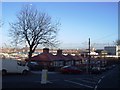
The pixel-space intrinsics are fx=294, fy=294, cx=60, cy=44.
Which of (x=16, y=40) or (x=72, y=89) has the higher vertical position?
(x=16, y=40)

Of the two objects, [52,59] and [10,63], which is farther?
[52,59]

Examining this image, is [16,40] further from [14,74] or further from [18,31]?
[14,74]

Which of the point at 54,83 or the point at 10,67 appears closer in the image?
the point at 54,83

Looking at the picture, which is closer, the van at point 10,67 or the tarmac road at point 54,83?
the tarmac road at point 54,83

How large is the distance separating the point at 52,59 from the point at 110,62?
6643 centimetres

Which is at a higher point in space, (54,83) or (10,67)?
(10,67)

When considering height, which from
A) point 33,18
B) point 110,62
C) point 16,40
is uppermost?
point 33,18

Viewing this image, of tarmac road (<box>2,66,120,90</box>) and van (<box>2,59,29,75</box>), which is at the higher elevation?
van (<box>2,59,29,75</box>)

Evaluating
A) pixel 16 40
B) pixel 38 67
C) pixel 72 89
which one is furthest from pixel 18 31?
pixel 72 89

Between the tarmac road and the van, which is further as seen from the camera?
the van

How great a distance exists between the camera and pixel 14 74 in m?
→ 36.0

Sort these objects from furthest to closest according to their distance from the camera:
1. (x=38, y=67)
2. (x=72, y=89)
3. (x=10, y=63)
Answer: (x=38, y=67) → (x=10, y=63) → (x=72, y=89)

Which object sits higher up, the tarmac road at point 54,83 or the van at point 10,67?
the van at point 10,67

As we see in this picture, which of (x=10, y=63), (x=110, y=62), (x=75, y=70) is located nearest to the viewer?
(x=10, y=63)
